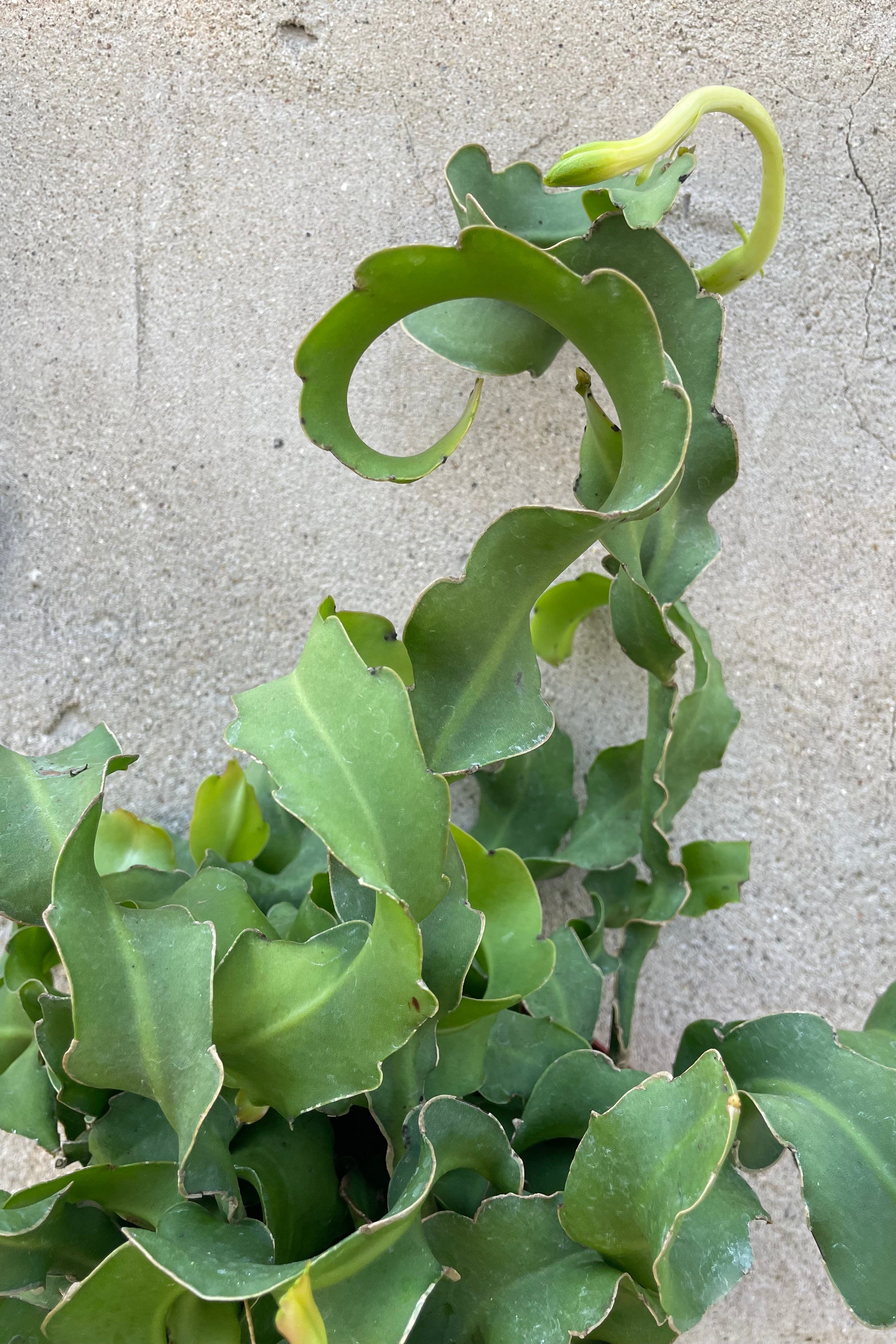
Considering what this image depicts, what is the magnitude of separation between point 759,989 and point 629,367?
61 cm

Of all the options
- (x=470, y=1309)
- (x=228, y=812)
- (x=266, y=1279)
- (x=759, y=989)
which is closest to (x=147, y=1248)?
(x=266, y=1279)

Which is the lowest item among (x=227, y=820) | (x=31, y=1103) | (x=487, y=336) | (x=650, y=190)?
(x=31, y=1103)

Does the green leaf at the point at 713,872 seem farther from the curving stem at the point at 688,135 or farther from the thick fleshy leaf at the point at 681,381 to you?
the curving stem at the point at 688,135

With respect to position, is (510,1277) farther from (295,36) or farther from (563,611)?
(295,36)

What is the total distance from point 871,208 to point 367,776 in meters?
0.74

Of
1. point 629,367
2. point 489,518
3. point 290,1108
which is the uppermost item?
point 629,367

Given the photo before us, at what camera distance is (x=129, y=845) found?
74cm

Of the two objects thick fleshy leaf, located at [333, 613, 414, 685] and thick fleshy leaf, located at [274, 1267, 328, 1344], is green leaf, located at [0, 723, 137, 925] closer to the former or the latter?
thick fleshy leaf, located at [333, 613, 414, 685]

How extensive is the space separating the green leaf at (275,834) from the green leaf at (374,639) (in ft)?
0.70

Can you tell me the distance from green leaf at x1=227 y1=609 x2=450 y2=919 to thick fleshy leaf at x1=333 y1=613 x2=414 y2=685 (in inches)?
4.2

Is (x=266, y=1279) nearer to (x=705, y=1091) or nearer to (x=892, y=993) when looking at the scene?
(x=705, y=1091)

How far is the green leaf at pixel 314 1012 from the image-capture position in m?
0.46

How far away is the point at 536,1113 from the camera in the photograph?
1.95 feet

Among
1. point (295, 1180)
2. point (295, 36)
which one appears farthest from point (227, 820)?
point (295, 36)
